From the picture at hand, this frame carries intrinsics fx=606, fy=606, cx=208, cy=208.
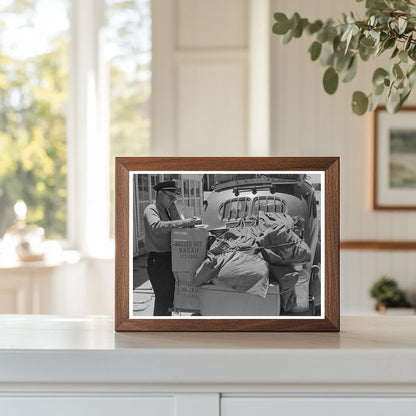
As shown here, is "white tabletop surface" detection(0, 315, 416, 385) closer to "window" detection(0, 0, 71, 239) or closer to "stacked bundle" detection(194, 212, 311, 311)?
"stacked bundle" detection(194, 212, 311, 311)

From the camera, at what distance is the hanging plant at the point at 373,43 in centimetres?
62

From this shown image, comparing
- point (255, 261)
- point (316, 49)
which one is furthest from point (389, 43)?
point (255, 261)

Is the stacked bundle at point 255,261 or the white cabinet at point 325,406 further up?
the stacked bundle at point 255,261

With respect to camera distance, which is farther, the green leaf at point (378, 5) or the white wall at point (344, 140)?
the white wall at point (344, 140)

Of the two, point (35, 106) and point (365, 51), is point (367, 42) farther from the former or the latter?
point (35, 106)

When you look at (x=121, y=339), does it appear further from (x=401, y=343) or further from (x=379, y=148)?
(x=379, y=148)

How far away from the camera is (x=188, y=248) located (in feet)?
2.23

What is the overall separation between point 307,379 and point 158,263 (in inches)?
8.1

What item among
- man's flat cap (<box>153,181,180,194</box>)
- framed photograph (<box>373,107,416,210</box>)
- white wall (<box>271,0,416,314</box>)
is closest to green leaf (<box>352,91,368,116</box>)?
man's flat cap (<box>153,181,180,194</box>)

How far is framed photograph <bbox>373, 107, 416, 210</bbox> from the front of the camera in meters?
3.20

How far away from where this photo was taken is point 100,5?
162 inches

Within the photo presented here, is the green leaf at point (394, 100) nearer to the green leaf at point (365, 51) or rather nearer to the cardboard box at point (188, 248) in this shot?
the green leaf at point (365, 51)

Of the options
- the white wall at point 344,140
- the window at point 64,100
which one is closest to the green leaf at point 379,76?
the white wall at point 344,140

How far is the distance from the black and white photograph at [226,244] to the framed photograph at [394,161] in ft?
8.69
